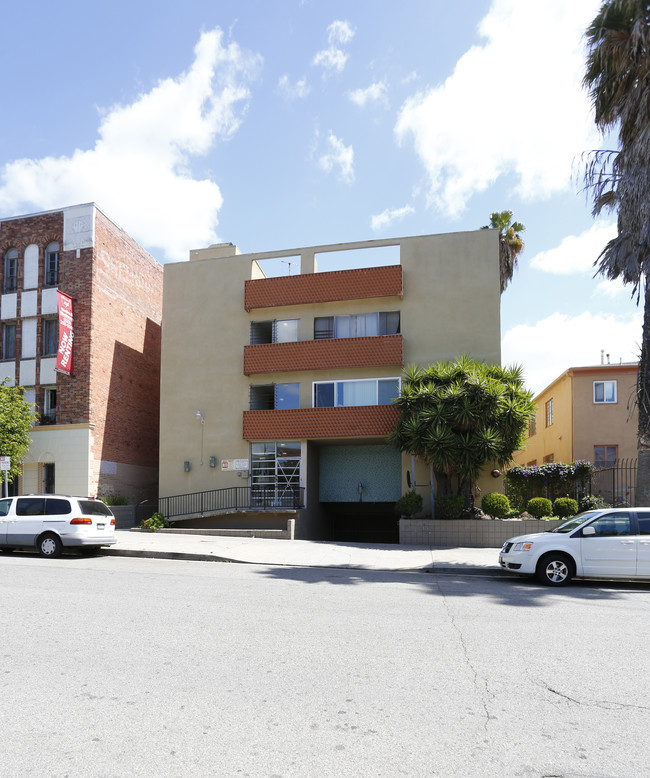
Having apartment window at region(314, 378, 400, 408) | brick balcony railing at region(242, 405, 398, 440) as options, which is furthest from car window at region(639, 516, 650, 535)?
apartment window at region(314, 378, 400, 408)

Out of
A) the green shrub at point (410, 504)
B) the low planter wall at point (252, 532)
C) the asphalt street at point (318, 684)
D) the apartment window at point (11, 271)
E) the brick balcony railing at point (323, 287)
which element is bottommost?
the low planter wall at point (252, 532)

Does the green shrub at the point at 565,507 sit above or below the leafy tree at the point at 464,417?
below

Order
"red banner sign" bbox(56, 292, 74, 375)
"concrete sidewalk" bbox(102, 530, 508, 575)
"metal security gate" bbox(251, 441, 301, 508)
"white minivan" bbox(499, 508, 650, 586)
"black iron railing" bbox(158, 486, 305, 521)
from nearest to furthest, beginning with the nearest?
"white minivan" bbox(499, 508, 650, 586)
"concrete sidewalk" bbox(102, 530, 508, 575)
"black iron railing" bbox(158, 486, 305, 521)
"metal security gate" bbox(251, 441, 301, 508)
"red banner sign" bbox(56, 292, 74, 375)

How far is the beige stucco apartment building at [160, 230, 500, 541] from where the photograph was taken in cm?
2158

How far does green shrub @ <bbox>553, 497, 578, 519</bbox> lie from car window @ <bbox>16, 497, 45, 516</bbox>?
44.4 ft

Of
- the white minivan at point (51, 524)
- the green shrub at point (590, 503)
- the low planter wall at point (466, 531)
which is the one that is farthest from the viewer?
the green shrub at point (590, 503)

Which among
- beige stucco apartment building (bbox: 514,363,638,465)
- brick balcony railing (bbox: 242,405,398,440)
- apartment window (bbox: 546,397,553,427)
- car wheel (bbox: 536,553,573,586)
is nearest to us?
car wheel (bbox: 536,553,573,586)

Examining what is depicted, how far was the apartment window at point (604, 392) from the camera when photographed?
25828 millimetres

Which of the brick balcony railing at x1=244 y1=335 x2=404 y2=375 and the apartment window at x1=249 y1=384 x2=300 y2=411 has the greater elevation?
the brick balcony railing at x1=244 y1=335 x2=404 y2=375

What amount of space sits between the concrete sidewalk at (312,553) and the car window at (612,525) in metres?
2.53

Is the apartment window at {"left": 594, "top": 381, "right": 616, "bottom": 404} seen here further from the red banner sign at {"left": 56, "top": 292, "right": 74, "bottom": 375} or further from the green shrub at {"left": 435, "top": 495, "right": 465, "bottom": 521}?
the red banner sign at {"left": 56, "top": 292, "right": 74, "bottom": 375}

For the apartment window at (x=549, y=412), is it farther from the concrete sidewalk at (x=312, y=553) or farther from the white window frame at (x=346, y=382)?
the concrete sidewalk at (x=312, y=553)

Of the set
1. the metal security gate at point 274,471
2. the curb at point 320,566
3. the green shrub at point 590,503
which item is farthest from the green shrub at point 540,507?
the metal security gate at point 274,471

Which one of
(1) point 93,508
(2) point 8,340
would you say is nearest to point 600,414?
(1) point 93,508
